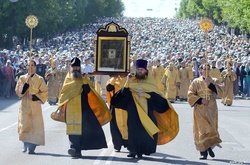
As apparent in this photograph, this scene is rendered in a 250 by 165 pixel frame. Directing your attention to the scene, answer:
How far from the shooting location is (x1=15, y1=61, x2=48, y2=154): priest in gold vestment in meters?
17.4

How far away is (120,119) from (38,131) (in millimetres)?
1589

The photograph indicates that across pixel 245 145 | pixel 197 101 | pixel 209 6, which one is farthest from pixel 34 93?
pixel 209 6

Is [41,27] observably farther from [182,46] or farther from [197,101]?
[197,101]

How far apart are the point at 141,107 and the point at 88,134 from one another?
1.09 metres

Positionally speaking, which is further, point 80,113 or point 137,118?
point 80,113

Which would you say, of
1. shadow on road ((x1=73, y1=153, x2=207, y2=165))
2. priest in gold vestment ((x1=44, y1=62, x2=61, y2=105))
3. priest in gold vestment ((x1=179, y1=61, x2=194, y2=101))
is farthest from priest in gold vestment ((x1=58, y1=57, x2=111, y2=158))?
priest in gold vestment ((x1=179, y1=61, x2=194, y2=101))

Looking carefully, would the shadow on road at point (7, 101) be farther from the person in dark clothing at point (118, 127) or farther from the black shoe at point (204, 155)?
the black shoe at point (204, 155)

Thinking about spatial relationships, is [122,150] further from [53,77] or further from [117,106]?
[53,77]

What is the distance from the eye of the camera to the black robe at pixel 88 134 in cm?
1669

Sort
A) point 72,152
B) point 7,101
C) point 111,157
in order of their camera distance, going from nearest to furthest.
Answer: point 72,152 → point 111,157 → point 7,101

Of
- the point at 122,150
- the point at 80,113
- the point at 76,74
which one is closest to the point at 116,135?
the point at 122,150

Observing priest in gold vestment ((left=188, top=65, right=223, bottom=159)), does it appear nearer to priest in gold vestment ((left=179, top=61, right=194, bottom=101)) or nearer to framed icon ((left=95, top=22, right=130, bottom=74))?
framed icon ((left=95, top=22, right=130, bottom=74))

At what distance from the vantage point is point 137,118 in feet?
54.6

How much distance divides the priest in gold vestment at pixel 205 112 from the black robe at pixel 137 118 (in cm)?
59
